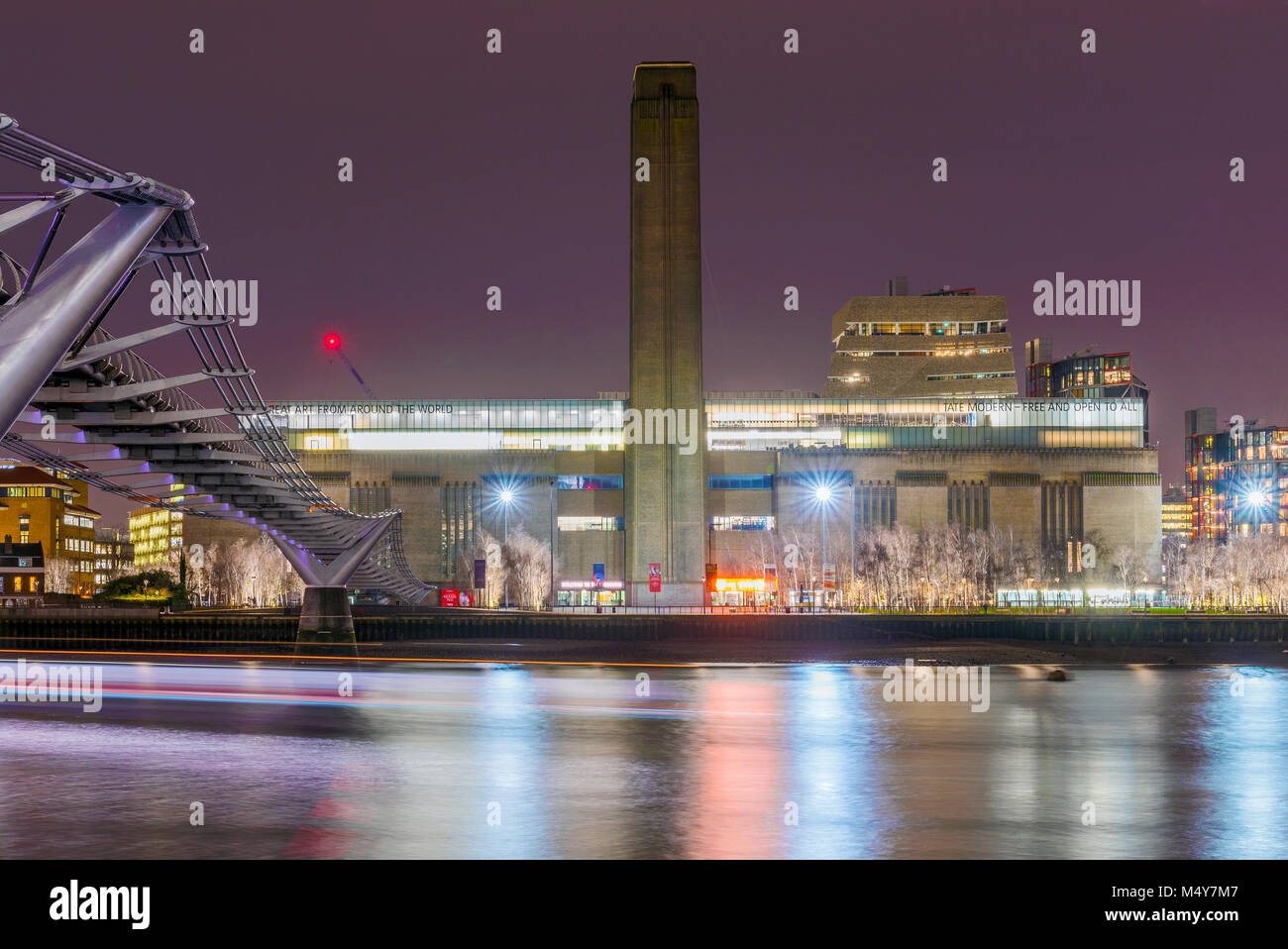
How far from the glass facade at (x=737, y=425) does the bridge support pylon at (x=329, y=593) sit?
67669mm

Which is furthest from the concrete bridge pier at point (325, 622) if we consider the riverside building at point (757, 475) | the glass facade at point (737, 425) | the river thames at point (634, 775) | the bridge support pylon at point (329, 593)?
the glass facade at point (737, 425)

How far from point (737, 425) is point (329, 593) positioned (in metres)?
79.5

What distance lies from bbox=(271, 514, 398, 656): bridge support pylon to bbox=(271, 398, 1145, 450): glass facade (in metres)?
67.7

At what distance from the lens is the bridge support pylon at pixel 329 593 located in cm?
5916

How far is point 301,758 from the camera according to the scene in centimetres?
2534

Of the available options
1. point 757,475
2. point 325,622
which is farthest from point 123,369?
point 757,475

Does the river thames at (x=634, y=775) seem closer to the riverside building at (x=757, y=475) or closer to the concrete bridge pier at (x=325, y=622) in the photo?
the concrete bridge pier at (x=325, y=622)

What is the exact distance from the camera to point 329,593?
61.2 meters

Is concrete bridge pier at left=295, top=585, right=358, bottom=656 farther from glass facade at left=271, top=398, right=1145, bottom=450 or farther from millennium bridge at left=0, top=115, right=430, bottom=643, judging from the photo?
glass facade at left=271, top=398, right=1145, bottom=450

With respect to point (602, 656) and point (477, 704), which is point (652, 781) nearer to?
point (477, 704)

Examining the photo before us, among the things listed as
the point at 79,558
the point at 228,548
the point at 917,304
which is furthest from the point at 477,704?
the point at 79,558

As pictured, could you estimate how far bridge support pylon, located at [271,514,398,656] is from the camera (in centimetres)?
5916

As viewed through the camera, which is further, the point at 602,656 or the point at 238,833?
the point at 602,656

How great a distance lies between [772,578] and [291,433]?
51.7 metres
